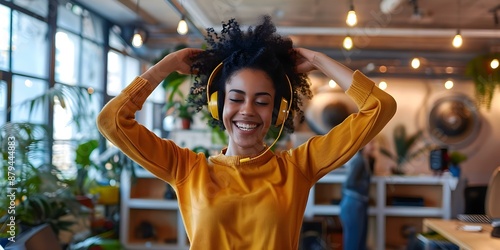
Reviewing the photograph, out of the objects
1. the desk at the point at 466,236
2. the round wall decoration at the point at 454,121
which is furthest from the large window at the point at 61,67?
the round wall decoration at the point at 454,121

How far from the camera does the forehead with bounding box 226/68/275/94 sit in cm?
147

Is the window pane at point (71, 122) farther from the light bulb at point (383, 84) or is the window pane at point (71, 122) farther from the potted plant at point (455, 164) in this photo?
the light bulb at point (383, 84)

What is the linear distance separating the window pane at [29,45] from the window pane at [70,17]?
17.8 inches

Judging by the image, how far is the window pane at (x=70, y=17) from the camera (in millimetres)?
5812

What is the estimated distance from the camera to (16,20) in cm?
427

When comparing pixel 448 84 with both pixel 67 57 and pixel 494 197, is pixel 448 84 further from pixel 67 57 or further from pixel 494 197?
pixel 67 57

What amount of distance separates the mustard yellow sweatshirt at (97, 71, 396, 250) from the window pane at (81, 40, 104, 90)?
5.60 meters

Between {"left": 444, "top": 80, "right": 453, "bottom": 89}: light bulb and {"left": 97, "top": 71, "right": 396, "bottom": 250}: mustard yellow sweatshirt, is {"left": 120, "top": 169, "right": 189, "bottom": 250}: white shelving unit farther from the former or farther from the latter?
{"left": 444, "top": 80, "right": 453, "bottom": 89}: light bulb

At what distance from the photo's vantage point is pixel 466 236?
3.52m

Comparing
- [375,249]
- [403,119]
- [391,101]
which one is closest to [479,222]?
[375,249]

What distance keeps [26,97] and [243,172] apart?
405 cm

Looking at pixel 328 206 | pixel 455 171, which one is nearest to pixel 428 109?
pixel 455 171

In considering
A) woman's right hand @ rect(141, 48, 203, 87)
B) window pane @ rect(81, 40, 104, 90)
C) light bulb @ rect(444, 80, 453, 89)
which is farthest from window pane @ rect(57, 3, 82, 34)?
light bulb @ rect(444, 80, 453, 89)

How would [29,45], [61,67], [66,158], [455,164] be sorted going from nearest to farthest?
[66,158] → [29,45] → [61,67] → [455,164]
